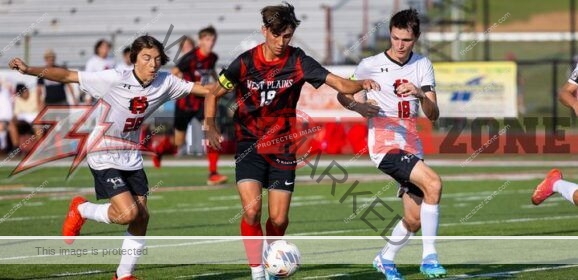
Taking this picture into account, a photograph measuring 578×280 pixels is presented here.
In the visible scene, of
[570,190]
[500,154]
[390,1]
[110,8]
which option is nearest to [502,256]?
[570,190]

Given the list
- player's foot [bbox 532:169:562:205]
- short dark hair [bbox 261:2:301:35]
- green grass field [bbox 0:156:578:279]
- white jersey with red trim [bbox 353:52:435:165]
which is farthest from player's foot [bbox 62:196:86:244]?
player's foot [bbox 532:169:562:205]

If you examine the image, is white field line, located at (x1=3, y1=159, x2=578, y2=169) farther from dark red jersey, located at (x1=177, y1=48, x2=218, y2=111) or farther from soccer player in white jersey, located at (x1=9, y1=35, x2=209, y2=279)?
soccer player in white jersey, located at (x1=9, y1=35, x2=209, y2=279)

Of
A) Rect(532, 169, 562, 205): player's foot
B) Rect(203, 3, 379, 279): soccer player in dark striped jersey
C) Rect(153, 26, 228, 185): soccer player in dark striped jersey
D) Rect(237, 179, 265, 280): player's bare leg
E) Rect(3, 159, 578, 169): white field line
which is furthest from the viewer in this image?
Rect(3, 159, 578, 169): white field line

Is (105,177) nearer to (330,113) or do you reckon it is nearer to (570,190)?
(570,190)

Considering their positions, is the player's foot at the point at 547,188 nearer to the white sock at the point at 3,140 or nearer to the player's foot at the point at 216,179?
the player's foot at the point at 216,179

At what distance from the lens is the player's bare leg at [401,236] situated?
938 centimetres

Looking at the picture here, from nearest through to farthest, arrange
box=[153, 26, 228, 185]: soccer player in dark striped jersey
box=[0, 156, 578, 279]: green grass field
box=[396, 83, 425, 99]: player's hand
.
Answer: box=[396, 83, 425, 99]: player's hand → box=[0, 156, 578, 279]: green grass field → box=[153, 26, 228, 185]: soccer player in dark striped jersey

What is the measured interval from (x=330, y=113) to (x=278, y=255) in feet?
62.5

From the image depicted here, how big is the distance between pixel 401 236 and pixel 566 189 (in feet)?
5.97

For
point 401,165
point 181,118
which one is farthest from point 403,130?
point 181,118

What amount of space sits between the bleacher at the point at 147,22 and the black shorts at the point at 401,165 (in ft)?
75.9

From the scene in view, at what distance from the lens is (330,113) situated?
2766cm

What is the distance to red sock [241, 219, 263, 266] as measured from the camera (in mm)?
8953

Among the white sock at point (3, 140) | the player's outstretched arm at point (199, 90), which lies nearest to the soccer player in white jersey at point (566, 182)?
the player's outstretched arm at point (199, 90)
